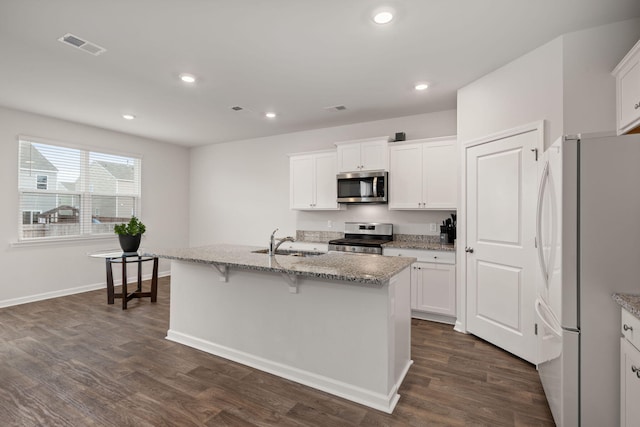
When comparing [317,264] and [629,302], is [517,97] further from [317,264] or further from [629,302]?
[317,264]

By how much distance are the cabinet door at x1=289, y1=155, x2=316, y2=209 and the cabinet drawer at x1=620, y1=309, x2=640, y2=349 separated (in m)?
3.81

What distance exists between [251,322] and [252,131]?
3628 mm

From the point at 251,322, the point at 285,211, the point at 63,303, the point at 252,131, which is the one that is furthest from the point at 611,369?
the point at 63,303

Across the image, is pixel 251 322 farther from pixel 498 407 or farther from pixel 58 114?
pixel 58 114

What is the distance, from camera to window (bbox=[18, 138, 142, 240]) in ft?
14.7

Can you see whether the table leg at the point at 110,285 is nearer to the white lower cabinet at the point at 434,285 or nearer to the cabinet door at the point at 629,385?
the white lower cabinet at the point at 434,285

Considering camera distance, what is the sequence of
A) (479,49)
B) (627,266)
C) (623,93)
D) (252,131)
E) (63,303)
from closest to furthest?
(627,266) → (623,93) → (479,49) → (63,303) → (252,131)

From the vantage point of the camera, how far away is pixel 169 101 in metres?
3.92

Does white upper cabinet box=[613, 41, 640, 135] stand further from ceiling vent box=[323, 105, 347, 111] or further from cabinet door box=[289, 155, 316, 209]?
cabinet door box=[289, 155, 316, 209]

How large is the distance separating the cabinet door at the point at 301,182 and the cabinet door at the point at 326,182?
0.09 meters

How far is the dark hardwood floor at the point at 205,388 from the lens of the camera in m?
2.01

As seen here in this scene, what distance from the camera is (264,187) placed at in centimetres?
582

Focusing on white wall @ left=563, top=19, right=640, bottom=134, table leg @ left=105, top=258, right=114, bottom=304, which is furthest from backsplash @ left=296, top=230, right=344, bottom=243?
white wall @ left=563, top=19, right=640, bottom=134

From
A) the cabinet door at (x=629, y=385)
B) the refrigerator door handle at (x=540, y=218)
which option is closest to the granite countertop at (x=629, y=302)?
the cabinet door at (x=629, y=385)
